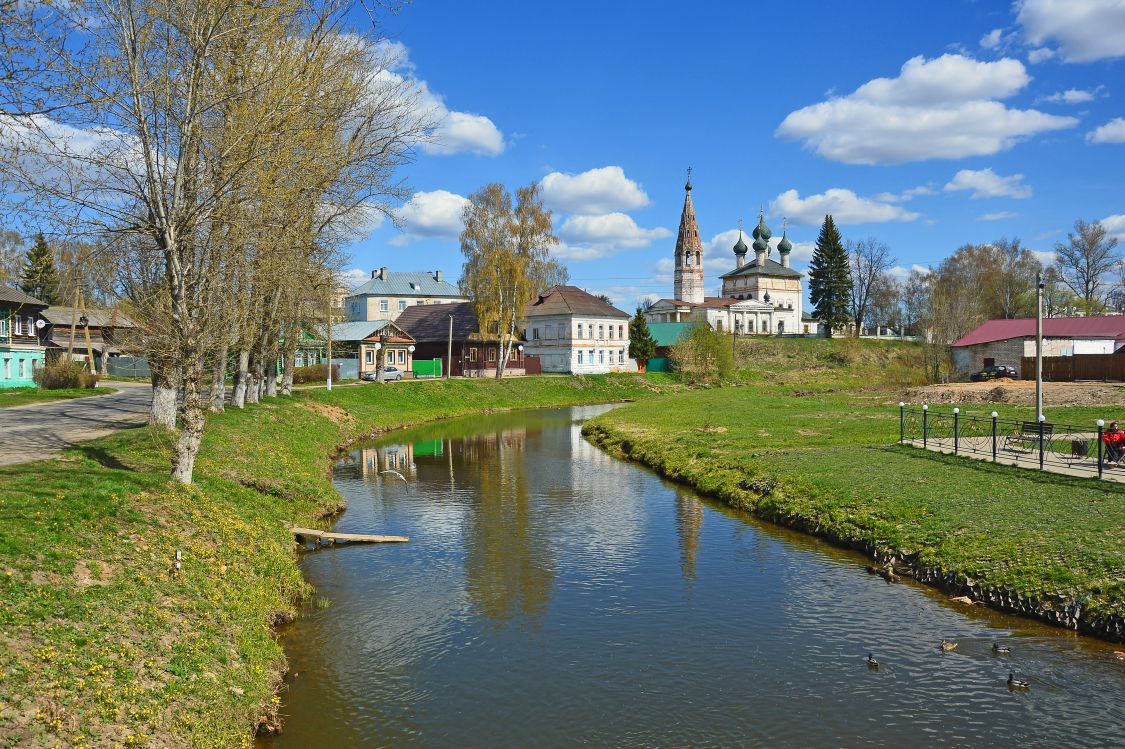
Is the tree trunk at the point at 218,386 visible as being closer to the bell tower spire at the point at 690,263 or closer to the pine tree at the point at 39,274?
the pine tree at the point at 39,274

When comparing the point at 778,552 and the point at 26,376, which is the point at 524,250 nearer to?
the point at 26,376

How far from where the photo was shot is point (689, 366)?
77562 millimetres

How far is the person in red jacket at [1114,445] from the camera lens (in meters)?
19.8

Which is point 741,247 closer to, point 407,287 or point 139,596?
point 407,287

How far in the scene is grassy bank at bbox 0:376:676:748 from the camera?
27.1ft

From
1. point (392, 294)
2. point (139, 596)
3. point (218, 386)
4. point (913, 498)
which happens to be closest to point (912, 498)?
point (913, 498)

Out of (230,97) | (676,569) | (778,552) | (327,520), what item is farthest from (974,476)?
(230,97)

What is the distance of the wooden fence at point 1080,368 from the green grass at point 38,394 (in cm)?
5971

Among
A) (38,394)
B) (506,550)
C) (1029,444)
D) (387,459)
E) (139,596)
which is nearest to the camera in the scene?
(139,596)

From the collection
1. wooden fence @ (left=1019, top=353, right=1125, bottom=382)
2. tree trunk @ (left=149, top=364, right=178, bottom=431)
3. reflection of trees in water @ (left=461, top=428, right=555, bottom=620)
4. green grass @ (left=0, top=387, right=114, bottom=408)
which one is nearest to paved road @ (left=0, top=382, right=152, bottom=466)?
green grass @ (left=0, top=387, right=114, bottom=408)

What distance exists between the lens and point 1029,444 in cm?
2300

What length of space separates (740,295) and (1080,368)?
242 feet

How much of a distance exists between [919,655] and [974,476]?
380 inches

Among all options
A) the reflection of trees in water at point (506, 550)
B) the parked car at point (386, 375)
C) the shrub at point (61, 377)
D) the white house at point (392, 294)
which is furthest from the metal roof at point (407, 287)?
the reflection of trees in water at point (506, 550)
